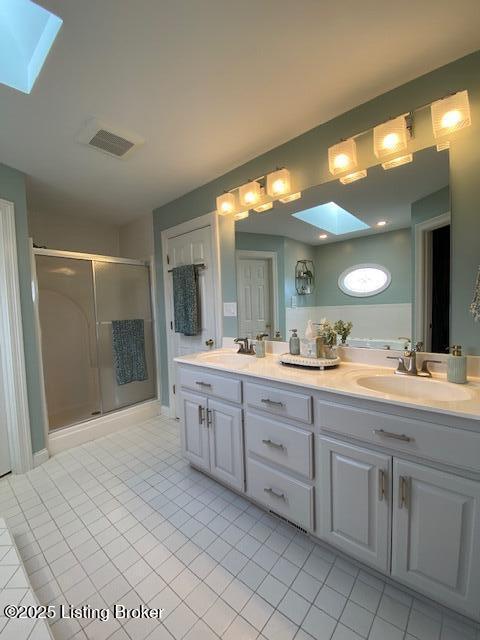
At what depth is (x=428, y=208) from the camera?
136cm

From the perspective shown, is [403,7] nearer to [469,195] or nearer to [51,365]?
[469,195]

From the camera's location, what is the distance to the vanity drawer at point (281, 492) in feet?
4.25

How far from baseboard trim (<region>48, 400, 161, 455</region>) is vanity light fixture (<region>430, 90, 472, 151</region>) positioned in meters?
3.20

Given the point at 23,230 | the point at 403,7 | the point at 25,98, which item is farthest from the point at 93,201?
the point at 403,7

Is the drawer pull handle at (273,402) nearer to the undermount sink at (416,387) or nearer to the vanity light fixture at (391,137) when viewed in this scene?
the undermount sink at (416,387)

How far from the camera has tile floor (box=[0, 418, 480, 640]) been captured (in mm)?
1012

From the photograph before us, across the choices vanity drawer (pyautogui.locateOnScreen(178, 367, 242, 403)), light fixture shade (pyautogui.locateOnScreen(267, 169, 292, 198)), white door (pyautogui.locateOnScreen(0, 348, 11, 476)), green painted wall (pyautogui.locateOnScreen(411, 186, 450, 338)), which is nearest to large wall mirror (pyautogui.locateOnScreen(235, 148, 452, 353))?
green painted wall (pyautogui.locateOnScreen(411, 186, 450, 338))

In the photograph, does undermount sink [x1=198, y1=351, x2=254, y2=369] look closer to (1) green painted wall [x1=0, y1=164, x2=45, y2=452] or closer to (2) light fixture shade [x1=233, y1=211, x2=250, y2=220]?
(2) light fixture shade [x1=233, y1=211, x2=250, y2=220]

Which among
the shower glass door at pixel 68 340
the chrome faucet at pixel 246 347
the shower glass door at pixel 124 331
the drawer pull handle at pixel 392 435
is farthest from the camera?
the shower glass door at pixel 124 331

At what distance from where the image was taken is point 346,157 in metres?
1.49

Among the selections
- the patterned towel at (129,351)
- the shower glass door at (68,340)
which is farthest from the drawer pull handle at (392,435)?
the shower glass door at (68,340)

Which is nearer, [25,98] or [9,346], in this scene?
[25,98]

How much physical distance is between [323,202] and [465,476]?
4.95 feet

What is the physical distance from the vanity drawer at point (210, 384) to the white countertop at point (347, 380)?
58 mm
